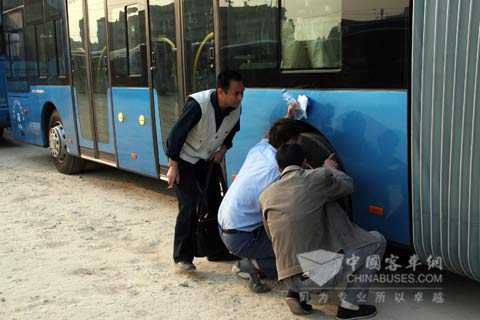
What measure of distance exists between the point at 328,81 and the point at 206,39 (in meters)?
1.60

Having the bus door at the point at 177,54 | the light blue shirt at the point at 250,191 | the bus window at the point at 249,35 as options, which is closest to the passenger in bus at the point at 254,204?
the light blue shirt at the point at 250,191

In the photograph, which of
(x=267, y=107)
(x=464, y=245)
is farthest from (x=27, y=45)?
(x=464, y=245)

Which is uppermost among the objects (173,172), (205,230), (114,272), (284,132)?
(284,132)

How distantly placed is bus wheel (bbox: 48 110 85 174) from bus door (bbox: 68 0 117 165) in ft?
2.40

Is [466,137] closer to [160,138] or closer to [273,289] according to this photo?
[273,289]

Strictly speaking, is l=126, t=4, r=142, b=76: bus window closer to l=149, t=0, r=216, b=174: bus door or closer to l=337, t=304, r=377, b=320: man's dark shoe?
l=149, t=0, r=216, b=174: bus door

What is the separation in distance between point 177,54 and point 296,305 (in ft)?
9.80

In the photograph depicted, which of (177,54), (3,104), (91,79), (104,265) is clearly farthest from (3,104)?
(104,265)

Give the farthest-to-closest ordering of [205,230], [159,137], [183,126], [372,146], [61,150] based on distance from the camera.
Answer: [61,150] < [159,137] < [205,230] < [183,126] < [372,146]

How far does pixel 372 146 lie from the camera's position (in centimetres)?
367

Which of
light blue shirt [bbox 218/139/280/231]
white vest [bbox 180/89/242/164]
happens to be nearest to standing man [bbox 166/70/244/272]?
white vest [bbox 180/89/242/164]

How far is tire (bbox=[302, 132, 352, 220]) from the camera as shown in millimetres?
3996

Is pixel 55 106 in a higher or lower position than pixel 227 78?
lower

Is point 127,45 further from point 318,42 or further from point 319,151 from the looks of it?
point 319,151
